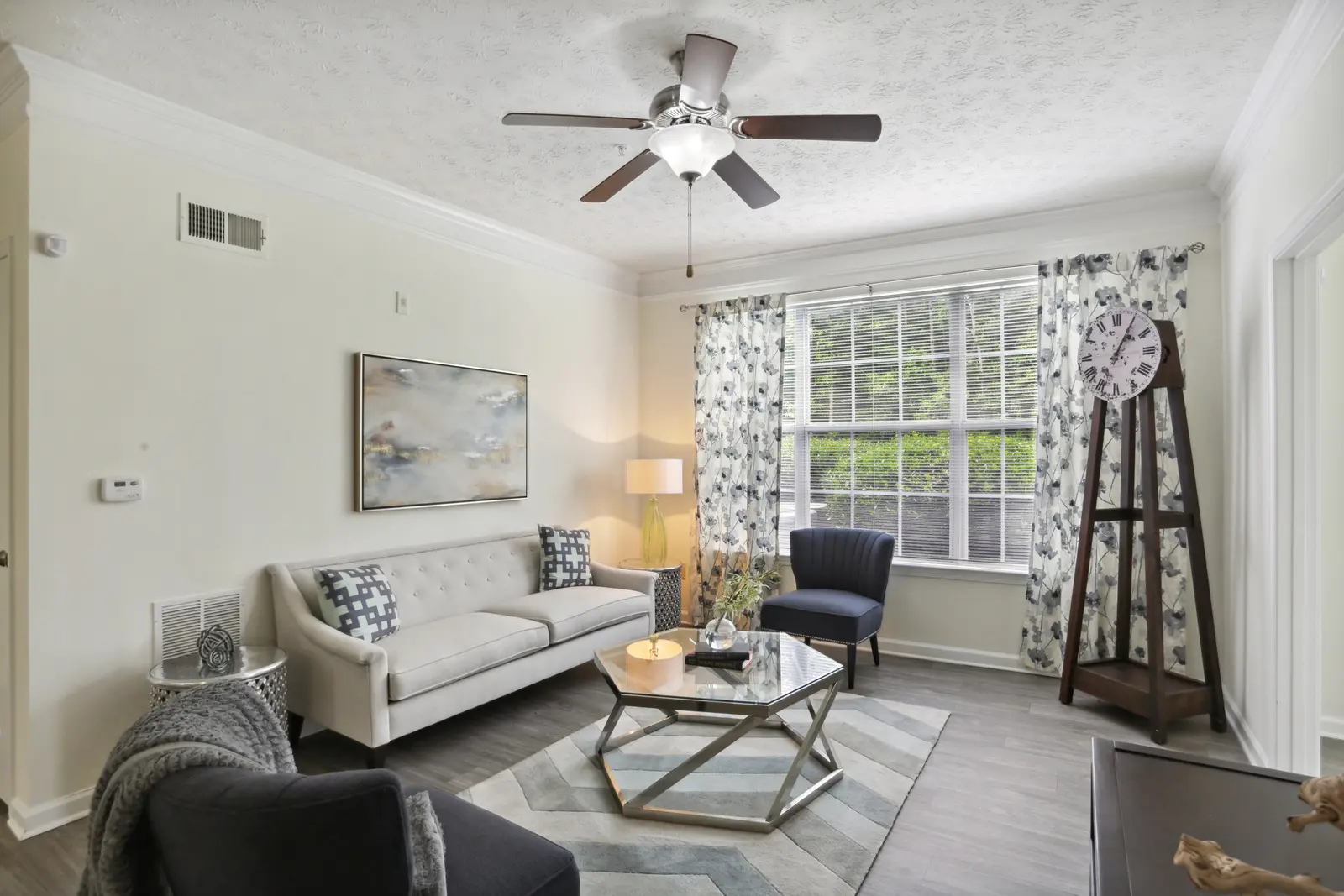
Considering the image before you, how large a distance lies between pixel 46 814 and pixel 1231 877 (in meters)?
3.44

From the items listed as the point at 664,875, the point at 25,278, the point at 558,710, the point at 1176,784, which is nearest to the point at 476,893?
the point at 664,875

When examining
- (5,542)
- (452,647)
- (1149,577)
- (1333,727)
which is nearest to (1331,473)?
(1149,577)

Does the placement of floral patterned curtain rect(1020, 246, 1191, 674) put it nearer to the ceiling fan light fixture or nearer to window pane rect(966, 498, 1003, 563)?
window pane rect(966, 498, 1003, 563)

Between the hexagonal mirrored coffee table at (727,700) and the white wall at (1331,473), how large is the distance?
236 cm

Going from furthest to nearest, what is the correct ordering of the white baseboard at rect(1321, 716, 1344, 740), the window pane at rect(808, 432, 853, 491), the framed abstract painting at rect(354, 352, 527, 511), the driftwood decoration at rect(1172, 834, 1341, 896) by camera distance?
1. the window pane at rect(808, 432, 853, 491)
2. the framed abstract painting at rect(354, 352, 527, 511)
3. the white baseboard at rect(1321, 716, 1344, 740)
4. the driftwood decoration at rect(1172, 834, 1341, 896)

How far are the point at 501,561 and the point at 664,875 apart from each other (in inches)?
92.8

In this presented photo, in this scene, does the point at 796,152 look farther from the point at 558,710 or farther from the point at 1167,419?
the point at 558,710

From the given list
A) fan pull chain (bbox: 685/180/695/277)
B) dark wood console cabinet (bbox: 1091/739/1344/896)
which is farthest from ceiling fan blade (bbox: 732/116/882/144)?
dark wood console cabinet (bbox: 1091/739/1344/896)

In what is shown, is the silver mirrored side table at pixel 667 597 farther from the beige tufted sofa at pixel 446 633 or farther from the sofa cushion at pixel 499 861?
the sofa cushion at pixel 499 861

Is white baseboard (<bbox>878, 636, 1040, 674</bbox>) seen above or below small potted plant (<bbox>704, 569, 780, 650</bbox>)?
below

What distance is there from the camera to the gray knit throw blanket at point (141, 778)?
128 cm

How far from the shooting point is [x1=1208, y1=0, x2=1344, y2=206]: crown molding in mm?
2230

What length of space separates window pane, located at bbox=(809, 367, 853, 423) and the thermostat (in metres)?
3.82

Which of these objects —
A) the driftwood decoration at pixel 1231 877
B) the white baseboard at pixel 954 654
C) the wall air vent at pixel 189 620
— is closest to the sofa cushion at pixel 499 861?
the driftwood decoration at pixel 1231 877
